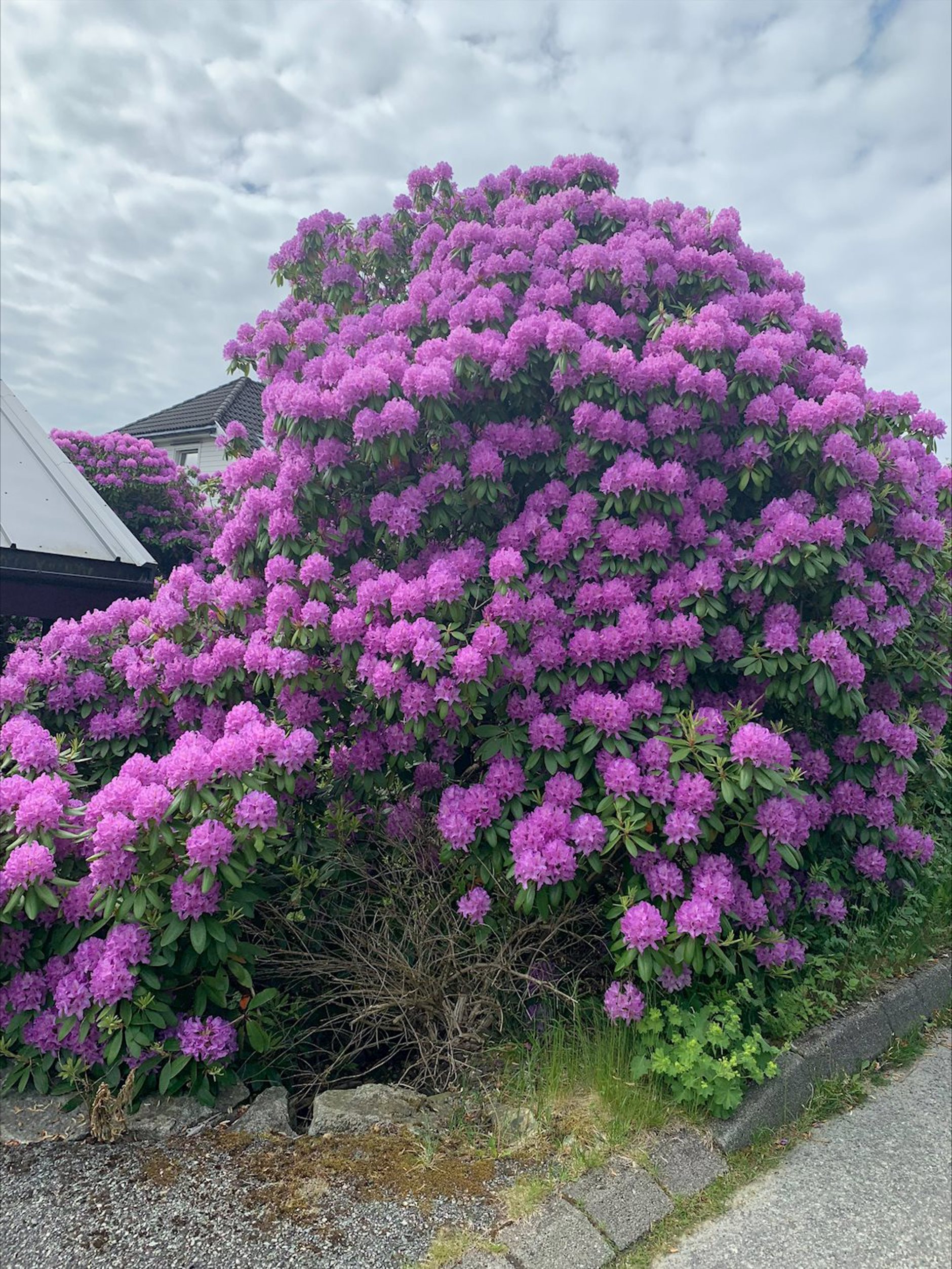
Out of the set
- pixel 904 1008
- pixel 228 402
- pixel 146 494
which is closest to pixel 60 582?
pixel 146 494

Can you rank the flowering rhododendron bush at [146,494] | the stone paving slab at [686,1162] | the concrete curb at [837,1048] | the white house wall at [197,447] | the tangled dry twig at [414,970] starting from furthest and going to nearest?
the white house wall at [197,447], the flowering rhododendron bush at [146,494], the tangled dry twig at [414,970], the concrete curb at [837,1048], the stone paving slab at [686,1162]

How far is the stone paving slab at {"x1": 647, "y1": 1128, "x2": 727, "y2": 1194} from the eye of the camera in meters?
2.29

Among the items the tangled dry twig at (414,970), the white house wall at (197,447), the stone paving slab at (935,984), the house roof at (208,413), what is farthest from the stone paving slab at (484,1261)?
the white house wall at (197,447)

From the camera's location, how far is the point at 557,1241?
2.02 metres

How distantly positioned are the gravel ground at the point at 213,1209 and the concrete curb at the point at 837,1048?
2.78 ft

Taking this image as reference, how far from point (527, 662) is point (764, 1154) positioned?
1741 mm

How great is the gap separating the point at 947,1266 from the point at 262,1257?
180 cm

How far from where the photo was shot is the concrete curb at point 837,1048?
257 centimetres

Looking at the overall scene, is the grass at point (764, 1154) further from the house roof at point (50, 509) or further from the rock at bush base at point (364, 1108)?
the house roof at point (50, 509)

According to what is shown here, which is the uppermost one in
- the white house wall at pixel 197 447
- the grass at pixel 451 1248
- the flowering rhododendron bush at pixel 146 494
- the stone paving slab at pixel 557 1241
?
the white house wall at pixel 197 447

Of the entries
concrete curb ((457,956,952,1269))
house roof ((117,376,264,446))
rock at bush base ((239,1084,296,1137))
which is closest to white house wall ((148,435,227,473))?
house roof ((117,376,264,446))

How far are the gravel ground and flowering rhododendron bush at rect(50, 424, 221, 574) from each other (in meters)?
6.46

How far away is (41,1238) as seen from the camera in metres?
2.07

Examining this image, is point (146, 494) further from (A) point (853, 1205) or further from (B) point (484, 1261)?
(A) point (853, 1205)
